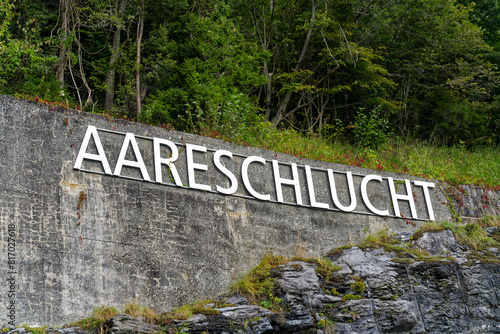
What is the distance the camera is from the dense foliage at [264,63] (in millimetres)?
11445

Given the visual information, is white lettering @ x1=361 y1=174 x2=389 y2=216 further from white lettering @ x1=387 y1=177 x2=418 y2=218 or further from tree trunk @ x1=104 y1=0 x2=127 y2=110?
tree trunk @ x1=104 y1=0 x2=127 y2=110

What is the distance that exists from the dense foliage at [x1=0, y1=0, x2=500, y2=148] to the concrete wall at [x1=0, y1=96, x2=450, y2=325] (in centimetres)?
147

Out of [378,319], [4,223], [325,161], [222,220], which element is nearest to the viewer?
[4,223]

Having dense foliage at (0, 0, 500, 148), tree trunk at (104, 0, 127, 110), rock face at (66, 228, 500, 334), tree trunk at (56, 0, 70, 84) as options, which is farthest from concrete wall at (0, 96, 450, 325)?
tree trunk at (104, 0, 127, 110)

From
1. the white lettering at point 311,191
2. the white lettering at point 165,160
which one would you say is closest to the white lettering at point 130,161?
the white lettering at point 165,160

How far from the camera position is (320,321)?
314 inches

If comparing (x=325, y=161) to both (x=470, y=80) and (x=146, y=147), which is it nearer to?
(x=146, y=147)

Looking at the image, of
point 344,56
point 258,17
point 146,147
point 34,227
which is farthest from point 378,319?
point 258,17

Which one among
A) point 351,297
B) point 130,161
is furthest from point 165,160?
point 351,297

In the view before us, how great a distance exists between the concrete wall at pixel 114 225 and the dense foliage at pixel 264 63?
57.9 inches

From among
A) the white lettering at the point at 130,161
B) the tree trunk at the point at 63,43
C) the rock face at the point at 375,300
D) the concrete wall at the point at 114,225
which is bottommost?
the rock face at the point at 375,300

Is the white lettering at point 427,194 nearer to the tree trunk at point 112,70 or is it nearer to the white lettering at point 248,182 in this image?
the white lettering at point 248,182

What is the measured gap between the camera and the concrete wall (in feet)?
24.9

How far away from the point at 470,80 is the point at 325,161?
24.8 ft
